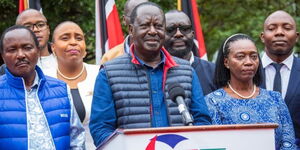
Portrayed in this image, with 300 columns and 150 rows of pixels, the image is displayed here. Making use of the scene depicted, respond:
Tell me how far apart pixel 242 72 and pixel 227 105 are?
0.36m

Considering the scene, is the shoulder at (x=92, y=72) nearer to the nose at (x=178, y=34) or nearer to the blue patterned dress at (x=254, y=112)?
the nose at (x=178, y=34)

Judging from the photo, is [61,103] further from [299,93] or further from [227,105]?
[299,93]

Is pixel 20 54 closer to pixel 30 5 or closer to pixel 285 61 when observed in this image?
pixel 285 61

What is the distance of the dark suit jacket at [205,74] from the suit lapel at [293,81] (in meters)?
0.74

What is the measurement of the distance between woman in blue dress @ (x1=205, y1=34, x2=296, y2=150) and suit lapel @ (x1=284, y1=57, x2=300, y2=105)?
67cm

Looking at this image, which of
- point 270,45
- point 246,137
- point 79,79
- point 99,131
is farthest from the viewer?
point 270,45

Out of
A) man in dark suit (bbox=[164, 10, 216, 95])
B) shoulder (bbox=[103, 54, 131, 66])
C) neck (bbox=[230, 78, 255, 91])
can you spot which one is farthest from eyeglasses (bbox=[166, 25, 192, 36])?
shoulder (bbox=[103, 54, 131, 66])

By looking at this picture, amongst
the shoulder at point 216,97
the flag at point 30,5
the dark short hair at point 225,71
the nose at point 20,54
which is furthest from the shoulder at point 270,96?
the flag at point 30,5

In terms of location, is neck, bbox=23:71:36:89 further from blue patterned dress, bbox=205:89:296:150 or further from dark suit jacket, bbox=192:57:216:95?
dark suit jacket, bbox=192:57:216:95

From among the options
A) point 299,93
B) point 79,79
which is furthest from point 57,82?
point 299,93

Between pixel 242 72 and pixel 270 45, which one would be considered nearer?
pixel 242 72

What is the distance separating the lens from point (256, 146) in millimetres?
6047

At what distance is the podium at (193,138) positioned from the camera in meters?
5.75

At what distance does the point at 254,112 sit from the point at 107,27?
3986 millimetres
